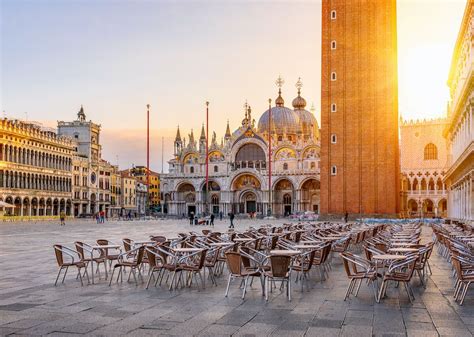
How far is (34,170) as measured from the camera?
2596 inches

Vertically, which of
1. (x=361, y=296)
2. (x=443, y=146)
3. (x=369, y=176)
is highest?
(x=443, y=146)

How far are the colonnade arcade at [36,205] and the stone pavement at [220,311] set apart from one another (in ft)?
177

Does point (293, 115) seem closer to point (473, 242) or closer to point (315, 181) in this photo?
point (315, 181)

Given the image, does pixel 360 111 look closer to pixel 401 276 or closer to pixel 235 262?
pixel 401 276

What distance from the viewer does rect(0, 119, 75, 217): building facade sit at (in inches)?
2366

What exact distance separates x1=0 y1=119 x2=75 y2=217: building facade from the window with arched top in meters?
47.3

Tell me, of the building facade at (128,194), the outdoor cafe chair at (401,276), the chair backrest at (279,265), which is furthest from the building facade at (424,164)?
the chair backrest at (279,265)

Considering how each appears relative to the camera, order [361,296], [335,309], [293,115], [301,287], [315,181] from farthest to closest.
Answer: [293,115], [315,181], [301,287], [361,296], [335,309]

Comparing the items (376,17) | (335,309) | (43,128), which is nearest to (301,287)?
(335,309)

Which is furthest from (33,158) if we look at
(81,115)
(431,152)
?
(431,152)

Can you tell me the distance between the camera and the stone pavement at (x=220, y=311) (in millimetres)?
6801

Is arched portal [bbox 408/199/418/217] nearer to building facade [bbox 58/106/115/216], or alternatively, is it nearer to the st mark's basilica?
the st mark's basilica

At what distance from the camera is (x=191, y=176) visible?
3125 inches

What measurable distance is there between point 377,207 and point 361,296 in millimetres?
38487
